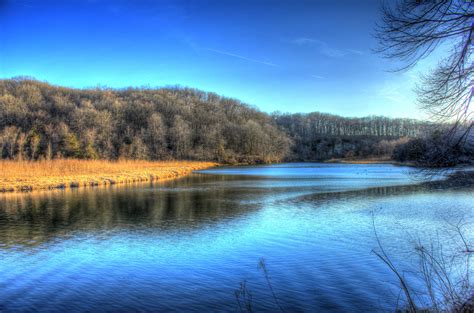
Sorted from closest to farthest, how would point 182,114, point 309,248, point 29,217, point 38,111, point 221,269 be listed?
1. point 221,269
2. point 309,248
3. point 29,217
4. point 38,111
5. point 182,114

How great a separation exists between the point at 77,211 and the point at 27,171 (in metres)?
17.2

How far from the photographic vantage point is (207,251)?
436 inches

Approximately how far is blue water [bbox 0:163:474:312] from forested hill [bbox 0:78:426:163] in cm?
5084

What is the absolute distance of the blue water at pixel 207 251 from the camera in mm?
7516

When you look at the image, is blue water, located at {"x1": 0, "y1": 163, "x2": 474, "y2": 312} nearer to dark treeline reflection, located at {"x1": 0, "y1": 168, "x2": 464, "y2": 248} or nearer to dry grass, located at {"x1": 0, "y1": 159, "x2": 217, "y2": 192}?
dark treeline reflection, located at {"x1": 0, "y1": 168, "x2": 464, "y2": 248}

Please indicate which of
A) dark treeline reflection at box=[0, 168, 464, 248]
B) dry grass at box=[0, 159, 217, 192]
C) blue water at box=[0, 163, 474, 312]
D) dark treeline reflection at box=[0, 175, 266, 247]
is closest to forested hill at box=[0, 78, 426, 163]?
dry grass at box=[0, 159, 217, 192]

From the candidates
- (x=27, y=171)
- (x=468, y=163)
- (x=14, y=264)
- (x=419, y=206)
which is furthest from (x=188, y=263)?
(x=27, y=171)

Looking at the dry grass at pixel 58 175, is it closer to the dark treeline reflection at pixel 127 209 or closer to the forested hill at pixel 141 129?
the dark treeline reflection at pixel 127 209

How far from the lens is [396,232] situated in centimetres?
1279

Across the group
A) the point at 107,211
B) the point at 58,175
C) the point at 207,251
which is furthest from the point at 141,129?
the point at 207,251

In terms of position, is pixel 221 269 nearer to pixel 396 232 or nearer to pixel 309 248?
pixel 309 248

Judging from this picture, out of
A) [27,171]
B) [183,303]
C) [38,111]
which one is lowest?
[183,303]

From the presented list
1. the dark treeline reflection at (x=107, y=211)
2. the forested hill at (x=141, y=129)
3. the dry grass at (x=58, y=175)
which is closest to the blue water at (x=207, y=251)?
the dark treeline reflection at (x=107, y=211)

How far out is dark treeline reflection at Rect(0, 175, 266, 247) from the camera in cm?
1415
